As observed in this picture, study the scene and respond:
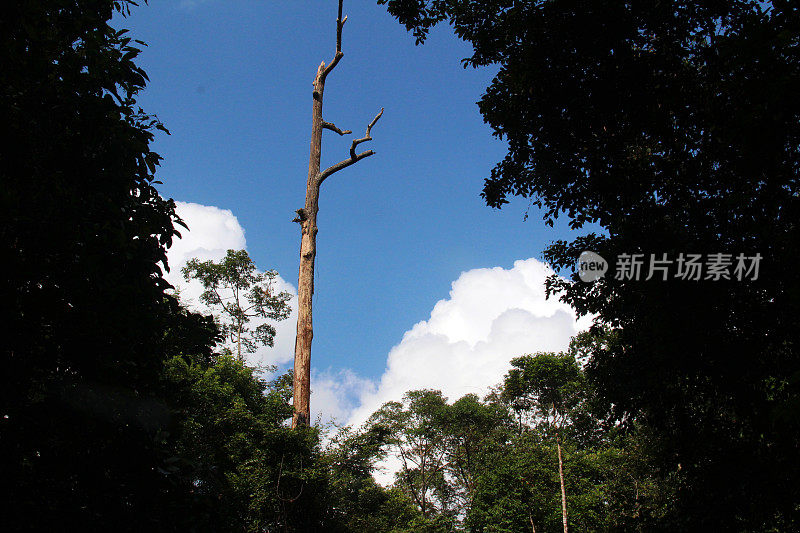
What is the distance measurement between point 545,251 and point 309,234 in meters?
6.32

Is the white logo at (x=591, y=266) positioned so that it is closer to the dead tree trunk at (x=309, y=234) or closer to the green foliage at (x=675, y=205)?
the green foliage at (x=675, y=205)

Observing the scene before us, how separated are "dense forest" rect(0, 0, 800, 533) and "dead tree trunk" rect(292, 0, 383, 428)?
3.89 feet

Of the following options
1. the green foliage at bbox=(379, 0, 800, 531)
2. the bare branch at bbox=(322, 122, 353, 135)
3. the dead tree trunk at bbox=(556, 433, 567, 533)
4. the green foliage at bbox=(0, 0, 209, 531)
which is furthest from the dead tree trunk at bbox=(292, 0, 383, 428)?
the dead tree trunk at bbox=(556, 433, 567, 533)

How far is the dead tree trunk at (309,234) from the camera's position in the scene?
1086 cm

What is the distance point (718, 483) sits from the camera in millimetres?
6031

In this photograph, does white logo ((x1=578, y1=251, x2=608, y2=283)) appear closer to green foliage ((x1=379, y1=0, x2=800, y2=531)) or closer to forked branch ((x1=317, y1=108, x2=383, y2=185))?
green foliage ((x1=379, y1=0, x2=800, y2=531))

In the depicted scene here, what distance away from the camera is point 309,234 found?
11.8m

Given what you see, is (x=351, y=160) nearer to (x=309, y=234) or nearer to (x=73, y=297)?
(x=309, y=234)

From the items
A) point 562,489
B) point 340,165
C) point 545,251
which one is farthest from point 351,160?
point 562,489

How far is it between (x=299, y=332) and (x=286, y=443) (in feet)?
9.77

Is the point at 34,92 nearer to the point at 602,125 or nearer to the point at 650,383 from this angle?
the point at 602,125

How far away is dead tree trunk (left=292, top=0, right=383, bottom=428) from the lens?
10.9 m

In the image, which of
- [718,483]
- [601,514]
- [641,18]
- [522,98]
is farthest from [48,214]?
[601,514]

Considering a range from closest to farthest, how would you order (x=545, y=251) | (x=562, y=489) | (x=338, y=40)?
(x=545, y=251), (x=338, y=40), (x=562, y=489)
